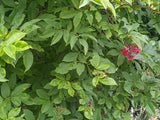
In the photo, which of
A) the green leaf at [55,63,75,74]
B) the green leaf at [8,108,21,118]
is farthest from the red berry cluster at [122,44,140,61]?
the green leaf at [8,108,21,118]

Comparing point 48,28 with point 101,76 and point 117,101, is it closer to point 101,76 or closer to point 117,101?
point 101,76

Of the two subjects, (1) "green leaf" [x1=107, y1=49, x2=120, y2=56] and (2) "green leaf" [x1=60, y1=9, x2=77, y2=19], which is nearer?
(2) "green leaf" [x1=60, y1=9, x2=77, y2=19]

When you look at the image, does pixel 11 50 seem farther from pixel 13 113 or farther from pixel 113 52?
pixel 113 52

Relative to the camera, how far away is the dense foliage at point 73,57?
95 centimetres

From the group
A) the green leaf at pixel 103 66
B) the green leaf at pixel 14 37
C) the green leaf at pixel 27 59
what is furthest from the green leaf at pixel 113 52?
the green leaf at pixel 14 37

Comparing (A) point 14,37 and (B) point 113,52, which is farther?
(B) point 113,52

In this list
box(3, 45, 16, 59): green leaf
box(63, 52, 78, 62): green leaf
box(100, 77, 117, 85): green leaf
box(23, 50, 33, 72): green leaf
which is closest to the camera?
box(3, 45, 16, 59): green leaf

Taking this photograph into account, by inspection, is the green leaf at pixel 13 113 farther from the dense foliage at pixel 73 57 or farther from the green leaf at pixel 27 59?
the green leaf at pixel 27 59

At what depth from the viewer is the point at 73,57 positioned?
1.10 meters

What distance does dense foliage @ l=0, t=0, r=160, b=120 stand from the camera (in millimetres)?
950

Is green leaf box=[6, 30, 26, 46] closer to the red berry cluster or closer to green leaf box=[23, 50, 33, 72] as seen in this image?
green leaf box=[23, 50, 33, 72]

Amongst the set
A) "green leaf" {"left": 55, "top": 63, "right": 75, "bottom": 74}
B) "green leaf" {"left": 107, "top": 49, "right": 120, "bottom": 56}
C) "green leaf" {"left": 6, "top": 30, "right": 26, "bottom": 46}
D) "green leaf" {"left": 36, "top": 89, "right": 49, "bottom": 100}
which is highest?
"green leaf" {"left": 6, "top": 30, "right": 26, "bottom": 46}

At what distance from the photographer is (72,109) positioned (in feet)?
4.56

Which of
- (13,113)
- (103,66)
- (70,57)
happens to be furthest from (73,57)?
(13,113)
